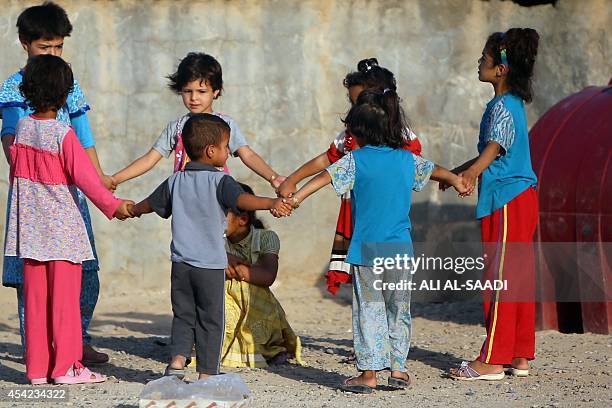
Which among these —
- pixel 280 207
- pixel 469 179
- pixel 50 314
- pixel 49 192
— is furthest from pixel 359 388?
pixel 49 192

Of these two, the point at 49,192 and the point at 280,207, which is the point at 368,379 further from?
the point at 49,192

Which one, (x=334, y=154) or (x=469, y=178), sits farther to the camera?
(x=334, y=154)

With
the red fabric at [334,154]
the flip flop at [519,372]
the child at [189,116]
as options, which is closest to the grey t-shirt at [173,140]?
the child at [189,116]

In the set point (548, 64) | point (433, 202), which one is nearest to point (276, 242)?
point (433, 202)

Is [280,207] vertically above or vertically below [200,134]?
below

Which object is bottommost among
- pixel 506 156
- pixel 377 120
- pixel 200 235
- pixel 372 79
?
pixel 200 235

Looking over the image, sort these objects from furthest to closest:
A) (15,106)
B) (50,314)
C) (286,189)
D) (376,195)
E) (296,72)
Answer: (296,72) < (15,106) < (50,314) < (286,189) < (376,195)

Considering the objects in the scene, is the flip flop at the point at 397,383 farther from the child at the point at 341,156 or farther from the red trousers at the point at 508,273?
the child at the point at 341,156

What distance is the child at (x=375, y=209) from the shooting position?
218 inches

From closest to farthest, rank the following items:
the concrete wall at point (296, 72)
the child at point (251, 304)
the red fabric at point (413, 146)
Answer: the red fabric at point (413, 146), the child at point (251, 304), the concrete wall at point (296, 72)

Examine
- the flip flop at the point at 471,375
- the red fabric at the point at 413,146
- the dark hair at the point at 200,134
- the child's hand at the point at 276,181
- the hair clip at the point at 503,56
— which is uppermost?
the hair clip at the point at 503,56

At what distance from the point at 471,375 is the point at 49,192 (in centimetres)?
232

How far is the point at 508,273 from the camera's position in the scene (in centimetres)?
606

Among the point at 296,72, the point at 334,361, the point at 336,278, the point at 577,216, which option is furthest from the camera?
the point at 296,72
